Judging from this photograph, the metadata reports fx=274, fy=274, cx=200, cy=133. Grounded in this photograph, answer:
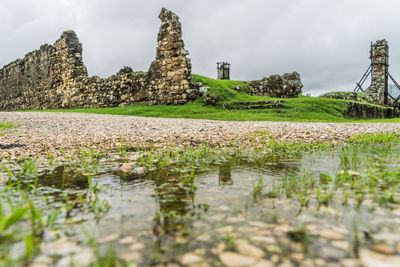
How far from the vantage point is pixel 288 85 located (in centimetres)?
1997

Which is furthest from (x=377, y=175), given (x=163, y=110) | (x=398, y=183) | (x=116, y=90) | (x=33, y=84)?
(x=33, y=84)

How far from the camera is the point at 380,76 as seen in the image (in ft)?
88.9

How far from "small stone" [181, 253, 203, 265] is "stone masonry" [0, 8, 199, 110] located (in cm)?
1386

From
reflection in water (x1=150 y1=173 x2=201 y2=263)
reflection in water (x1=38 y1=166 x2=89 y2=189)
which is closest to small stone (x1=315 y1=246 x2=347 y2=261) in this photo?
reflection in water (x1=150 y1=173 x2=201 y2=263)

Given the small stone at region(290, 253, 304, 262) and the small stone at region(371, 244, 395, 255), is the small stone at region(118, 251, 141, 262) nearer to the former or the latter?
the small stone at region(290, 253, 304, 262)

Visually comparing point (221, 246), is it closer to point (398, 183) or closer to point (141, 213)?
point (141, 213)

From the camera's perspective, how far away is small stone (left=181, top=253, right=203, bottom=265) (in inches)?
44.7

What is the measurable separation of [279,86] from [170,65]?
8316 millimetres

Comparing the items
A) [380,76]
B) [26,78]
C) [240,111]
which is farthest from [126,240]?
[380,76]

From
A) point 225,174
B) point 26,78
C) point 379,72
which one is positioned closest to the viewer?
point 225,174

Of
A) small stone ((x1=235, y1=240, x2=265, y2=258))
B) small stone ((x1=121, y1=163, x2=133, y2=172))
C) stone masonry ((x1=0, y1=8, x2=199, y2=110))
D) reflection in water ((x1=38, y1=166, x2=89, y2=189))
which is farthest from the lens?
stone masonry ((x1=0, y1=8, x2=199, y2=110))

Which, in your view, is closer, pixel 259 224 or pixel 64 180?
pixel 259 224

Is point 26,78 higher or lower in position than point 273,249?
higher

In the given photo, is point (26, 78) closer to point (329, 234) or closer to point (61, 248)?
point (61, 248)
